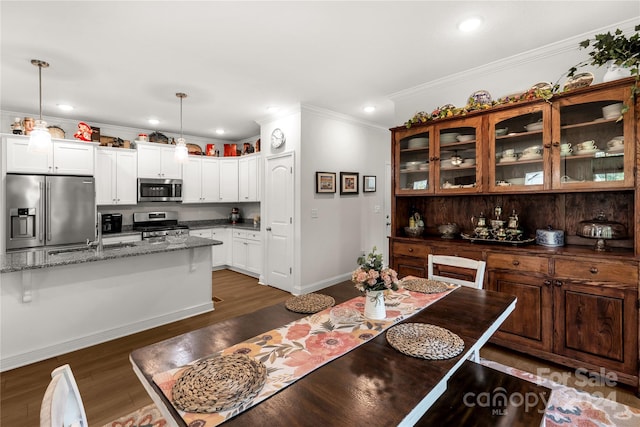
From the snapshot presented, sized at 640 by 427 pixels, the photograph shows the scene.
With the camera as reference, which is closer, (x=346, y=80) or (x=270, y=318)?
(x=270, y=318)

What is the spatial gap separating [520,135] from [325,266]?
292cm

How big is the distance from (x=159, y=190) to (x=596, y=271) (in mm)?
5817

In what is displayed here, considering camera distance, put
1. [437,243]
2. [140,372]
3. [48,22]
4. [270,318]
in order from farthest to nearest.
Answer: [437,243], [48,22], [270,318], [140,372]

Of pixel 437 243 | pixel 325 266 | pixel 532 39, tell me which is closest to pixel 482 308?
pixel 437 243

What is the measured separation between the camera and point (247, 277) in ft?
17.6

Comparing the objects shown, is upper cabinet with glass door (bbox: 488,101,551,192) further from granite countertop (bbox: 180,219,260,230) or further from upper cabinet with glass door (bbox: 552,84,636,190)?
granite countertop (bbox: 180,219,260,230)

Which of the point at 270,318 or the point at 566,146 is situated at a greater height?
the point at 566,146

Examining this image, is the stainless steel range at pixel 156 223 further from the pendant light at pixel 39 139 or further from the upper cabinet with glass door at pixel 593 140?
the upper cabinet with glass door at pixel 593 140

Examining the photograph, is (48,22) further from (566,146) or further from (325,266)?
(566,146)

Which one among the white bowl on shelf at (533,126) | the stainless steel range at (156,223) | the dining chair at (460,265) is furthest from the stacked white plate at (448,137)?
the stainless steel range at (156,223)

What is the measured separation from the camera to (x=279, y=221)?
4.53m

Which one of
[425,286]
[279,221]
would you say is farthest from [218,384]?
[279,221]

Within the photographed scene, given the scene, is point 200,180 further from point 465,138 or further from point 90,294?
point 465,138

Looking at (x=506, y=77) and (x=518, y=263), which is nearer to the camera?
(x=518, y=263)
